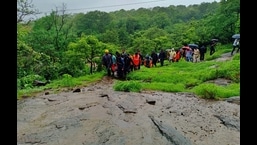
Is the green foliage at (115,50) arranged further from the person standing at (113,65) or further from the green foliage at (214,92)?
the green foliage at (214,92)

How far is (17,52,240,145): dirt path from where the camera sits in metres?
8.68

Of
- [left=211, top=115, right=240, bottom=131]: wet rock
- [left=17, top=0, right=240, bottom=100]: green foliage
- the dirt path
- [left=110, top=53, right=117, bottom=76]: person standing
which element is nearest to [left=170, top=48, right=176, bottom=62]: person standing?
[left=17, top=0, right=240, bottom=100]: green foliage

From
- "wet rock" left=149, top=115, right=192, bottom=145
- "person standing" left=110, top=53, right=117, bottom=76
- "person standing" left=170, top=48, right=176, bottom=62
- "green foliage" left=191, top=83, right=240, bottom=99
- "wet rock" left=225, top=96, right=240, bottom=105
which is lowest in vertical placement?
"wet rock" left=149, top=115, right=192, bottom=145

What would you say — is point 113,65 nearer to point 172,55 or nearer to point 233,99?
point 233,99

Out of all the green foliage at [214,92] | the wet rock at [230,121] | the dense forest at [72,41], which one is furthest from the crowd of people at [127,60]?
the wet rock at [230,121]

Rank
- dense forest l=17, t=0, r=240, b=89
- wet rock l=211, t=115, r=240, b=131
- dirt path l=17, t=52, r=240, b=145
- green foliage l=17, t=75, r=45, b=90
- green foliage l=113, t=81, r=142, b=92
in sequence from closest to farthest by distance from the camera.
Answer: dirt path l=17, t=52, r=240, b=145 → wet rock l=211, t=115, r=240, b=131 → green foliage l=113, t=81, r=142, b=92 → green foliage l=17, t=75, r=45, b=90 → dense forest l=17, t=0, r=240, b=89

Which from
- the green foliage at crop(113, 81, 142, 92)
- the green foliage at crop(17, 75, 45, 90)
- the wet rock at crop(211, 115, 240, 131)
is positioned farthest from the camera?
the green foliage at crop(17, 75, 45, 90)

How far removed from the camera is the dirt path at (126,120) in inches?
342

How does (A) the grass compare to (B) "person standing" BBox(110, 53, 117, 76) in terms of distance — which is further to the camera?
(B) "person standing" BBox(110, 53, 117, 76)

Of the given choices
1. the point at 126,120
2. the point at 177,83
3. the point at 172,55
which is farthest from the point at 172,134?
the point at 172,55

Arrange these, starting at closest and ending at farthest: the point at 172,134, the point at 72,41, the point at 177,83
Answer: the point at 172,134 → the point at 177,83 → the point at 72,41

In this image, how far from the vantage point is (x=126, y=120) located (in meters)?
10.5

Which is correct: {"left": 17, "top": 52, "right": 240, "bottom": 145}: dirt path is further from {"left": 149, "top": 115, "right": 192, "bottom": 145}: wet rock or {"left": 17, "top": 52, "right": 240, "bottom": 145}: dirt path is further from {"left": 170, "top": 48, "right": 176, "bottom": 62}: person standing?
{"left": 170, "top": 48, "right": 176, "bottom": 62}: person standing

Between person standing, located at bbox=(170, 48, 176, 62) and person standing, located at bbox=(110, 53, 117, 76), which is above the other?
person standing, located at bbox=(170, 48, 176, 62)
